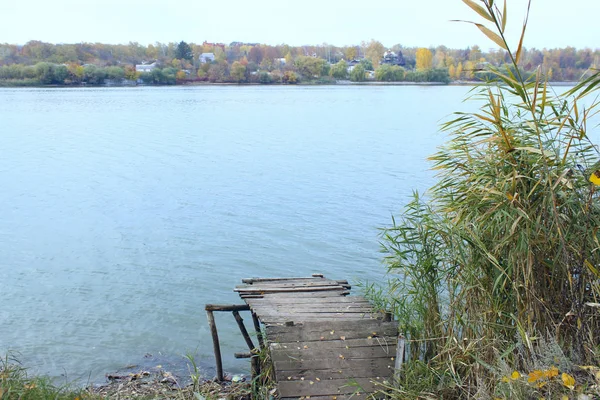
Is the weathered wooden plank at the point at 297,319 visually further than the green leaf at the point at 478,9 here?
Yes

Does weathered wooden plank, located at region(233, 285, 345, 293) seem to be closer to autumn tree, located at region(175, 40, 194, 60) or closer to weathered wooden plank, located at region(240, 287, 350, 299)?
weathered wooden plank, located at region(240, 287, 350, 299)

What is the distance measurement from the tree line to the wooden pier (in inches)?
3293

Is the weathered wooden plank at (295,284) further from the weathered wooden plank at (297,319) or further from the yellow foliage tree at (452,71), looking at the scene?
the yellow foliage tree at (452,71)

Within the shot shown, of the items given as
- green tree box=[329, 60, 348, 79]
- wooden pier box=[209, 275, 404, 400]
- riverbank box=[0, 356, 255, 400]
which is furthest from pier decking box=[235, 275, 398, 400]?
green tree box=[329, 60, 348, 79]

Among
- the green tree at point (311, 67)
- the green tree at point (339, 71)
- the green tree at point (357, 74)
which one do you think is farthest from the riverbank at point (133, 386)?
the green tree at point (311, 67)

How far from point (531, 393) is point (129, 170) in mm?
21727

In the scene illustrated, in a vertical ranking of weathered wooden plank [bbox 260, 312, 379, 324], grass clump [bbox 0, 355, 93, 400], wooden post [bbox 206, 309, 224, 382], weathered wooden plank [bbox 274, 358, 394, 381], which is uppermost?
weathered wooden plank [bbox 260, 312, 379, 324]

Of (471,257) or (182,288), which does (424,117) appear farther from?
(471,257)

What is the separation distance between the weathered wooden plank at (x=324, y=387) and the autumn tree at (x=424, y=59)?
103 metres

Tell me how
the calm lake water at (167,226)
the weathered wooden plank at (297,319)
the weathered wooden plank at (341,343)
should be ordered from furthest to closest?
the calm lake water at (167,226)
the weathered wooden plank at (297,319)
the weathered wooden plank at (341,343)

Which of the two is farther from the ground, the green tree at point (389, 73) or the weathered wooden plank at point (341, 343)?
the green tree at point (389, 73)

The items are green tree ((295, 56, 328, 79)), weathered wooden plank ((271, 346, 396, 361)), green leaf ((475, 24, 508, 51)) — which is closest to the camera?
green leaf ((475, 24, 508, 51))

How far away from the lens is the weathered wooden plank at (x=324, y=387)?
4.76m

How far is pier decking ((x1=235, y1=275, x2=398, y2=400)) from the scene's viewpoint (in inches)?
190
